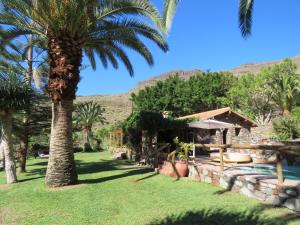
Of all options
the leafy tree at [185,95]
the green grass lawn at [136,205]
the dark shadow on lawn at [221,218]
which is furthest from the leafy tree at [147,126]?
the leafy tree at [185,95]

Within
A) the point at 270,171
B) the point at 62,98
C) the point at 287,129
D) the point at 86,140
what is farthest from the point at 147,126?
the point at 86,140

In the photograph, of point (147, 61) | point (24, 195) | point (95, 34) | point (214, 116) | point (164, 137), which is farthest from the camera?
point (214, 116)

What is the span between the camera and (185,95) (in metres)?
42.2

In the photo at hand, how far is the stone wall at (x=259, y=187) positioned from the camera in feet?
24.4

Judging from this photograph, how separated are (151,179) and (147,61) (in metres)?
5.91

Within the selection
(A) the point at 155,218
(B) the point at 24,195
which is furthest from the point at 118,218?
(B) the point at 24,195

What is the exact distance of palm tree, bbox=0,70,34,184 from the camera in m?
13.5

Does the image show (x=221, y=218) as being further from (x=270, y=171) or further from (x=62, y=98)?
(x=62, y=98)

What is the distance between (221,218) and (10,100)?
9.99 metres

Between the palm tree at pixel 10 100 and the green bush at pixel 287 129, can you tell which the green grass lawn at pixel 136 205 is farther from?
the green bush at pixel 287 129

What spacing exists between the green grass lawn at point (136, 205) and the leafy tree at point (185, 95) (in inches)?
1172

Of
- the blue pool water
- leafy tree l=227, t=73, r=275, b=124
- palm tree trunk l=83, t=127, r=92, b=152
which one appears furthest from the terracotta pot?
leafy tree l=227, t=73, r=275, b=124

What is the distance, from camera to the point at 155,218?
7645mm

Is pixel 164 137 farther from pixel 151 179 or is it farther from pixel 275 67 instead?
pixel 275 67
